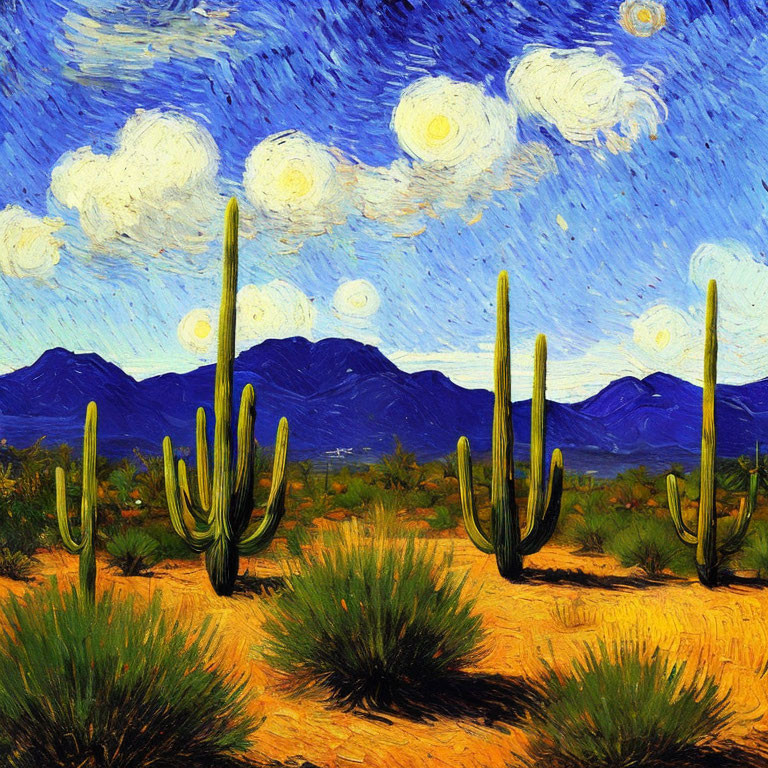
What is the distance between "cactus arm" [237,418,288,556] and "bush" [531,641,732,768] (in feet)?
12.8

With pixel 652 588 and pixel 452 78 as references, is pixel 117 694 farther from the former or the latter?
pixel 452 78

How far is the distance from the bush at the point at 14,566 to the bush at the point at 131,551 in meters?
0.94

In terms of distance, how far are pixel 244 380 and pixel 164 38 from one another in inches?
191

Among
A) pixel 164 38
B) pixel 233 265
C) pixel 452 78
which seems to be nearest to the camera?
pixel 233 265

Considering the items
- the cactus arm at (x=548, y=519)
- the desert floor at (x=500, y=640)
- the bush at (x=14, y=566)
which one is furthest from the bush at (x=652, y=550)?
the bush at (x=14, y=566)

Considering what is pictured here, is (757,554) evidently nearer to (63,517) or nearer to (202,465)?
(202,465)

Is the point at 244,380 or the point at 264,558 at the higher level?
the point at 244,380

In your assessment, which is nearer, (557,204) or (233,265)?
(233,265)

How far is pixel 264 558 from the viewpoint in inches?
398

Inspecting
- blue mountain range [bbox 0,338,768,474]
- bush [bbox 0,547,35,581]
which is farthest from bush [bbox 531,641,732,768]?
bush [bbox 0,547,35,581]

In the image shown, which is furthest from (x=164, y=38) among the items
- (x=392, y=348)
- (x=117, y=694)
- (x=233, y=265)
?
(x=117, y=694)

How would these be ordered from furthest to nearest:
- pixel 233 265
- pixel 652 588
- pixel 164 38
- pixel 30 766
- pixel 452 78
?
pixel 452 78, pixel 164 38, pixel 652 588, pixel 233 265, pixel 30 766

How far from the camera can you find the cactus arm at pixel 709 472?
8.79 metres

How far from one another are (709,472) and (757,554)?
58.3 inches
